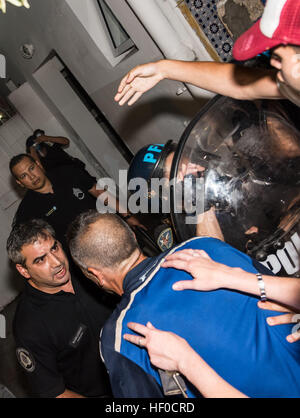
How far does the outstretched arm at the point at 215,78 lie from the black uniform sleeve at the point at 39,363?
1714mm

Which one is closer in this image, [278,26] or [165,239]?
[278,26]

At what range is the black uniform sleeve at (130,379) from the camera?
1.48 m

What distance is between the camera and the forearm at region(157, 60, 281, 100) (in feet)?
6.28

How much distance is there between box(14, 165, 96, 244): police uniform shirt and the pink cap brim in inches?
105

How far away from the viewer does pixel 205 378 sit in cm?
132

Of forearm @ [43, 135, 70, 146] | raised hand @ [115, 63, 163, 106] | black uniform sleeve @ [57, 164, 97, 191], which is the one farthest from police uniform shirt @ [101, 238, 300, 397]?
forearm @ [43, 135, 70, 146]

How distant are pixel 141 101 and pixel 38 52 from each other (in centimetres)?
254

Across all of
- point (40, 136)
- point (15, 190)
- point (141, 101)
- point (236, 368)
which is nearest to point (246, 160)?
point (236, 368)

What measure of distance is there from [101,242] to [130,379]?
66cm

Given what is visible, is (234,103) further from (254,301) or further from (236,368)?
(236,368)

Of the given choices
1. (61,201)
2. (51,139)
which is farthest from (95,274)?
(51,139)

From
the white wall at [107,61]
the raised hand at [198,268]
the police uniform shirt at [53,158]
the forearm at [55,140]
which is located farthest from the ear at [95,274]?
the forearm at [55,140]

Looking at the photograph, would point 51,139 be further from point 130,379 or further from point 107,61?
point 130,379

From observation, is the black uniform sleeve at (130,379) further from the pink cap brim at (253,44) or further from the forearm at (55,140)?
the forearm at (55,140)
